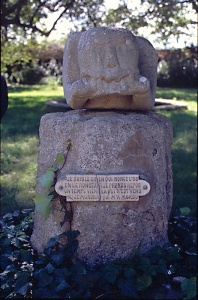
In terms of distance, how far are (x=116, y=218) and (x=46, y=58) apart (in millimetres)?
18444

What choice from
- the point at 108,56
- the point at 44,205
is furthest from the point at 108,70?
the point at 44,205

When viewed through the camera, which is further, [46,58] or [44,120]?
[46,58]

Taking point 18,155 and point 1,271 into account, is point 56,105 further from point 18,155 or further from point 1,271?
point 1,271

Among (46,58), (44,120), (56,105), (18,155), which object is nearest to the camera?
(44,120)

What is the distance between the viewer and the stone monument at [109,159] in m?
2.87

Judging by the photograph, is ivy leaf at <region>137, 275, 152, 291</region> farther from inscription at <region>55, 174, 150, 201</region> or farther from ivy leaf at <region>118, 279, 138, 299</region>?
inscription at <region>55, 174, 150, 201</region>

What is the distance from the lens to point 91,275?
2719 millimetres

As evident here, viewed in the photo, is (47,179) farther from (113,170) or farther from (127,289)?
(127,289)

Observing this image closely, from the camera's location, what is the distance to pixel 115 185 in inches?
112

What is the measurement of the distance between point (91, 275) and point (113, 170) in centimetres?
63

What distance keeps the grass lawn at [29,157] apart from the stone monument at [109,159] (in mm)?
1257

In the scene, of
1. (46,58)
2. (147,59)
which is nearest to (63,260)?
(147,59)

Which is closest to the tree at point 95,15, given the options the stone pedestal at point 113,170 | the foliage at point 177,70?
the stone pedestal at point 113,170

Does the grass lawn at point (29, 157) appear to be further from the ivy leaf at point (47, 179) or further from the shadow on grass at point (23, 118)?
the ivy leaf at point (47, 179)
